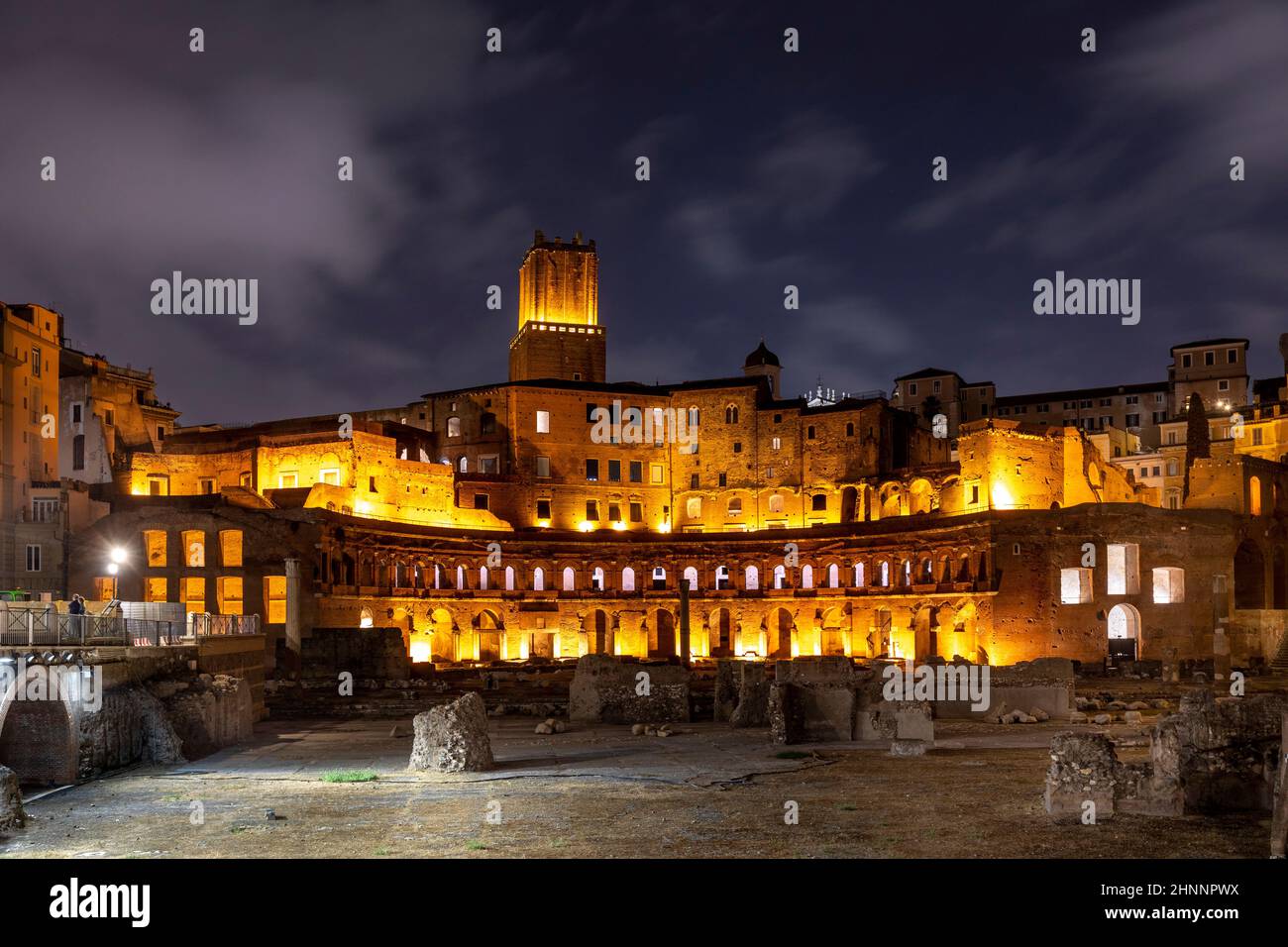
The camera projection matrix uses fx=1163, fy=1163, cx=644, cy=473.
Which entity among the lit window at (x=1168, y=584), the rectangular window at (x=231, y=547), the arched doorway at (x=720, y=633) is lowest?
the arched doorway at (x=720, y=633)

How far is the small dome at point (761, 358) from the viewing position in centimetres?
8931

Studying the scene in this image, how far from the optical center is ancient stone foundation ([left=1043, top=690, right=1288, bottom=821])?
58.7ft

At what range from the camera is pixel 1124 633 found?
6109 cm

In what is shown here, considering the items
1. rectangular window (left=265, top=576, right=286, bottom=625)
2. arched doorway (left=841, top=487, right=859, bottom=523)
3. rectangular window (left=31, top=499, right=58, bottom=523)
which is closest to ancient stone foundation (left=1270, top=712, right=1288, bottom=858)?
rectangular window (left=265, top=576, right=286, bottom=625)

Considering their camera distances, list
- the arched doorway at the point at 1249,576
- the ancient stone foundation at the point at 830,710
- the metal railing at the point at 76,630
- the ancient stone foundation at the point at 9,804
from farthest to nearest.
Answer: the arched doorway at the point at 1249,576
the ancient stone foundation at the point at 830,710
the metal railing at the point at 76,630
the ancient stone foundation at the point at 9,804

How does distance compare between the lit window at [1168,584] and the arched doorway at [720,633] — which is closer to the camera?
the lit window at [1168,584]

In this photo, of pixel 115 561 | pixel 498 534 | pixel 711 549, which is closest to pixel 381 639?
pixel 115 561

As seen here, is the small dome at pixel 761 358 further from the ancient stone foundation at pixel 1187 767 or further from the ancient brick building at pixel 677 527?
the ancient stone foundation at pixel 1187 767

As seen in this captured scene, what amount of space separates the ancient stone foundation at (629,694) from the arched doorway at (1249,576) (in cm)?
3734

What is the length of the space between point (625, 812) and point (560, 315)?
69.8m

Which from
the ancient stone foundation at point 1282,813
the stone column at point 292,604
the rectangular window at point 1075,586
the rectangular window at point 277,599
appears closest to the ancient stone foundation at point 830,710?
the ancient stone foundation at point 1282,813

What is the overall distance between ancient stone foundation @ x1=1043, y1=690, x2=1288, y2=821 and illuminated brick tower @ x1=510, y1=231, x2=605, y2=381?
6809 centimetres

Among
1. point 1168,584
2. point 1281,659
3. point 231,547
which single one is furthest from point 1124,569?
point 231,547

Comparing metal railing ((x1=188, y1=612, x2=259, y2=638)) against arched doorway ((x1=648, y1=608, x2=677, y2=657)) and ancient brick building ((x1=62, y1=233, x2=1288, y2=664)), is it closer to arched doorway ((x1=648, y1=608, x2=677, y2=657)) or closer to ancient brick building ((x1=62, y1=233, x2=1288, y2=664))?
ancient brick building ((x1=62, y1=233, x2=1288, y2=664))
